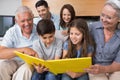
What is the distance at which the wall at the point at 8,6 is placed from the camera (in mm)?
3251

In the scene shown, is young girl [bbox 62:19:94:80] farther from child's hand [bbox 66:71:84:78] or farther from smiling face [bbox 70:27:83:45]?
child's hand [bbox 66:71:84:78]

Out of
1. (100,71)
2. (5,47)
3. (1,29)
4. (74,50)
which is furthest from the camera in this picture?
(1,29)

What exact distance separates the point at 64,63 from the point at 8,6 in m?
2.09

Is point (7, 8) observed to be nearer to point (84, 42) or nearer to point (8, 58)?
point (8, 58)

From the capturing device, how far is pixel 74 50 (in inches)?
66.9

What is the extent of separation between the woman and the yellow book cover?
→ 0.49ft

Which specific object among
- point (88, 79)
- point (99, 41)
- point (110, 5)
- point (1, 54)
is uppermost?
point (110, 5)

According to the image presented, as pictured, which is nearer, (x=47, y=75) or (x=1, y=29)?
(x=47, y=75)

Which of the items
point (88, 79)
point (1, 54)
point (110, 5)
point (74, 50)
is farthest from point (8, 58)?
point (110, 5)

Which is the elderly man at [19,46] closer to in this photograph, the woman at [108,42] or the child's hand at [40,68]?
the child's hand at [40,68]

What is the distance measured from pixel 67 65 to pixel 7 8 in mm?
2087

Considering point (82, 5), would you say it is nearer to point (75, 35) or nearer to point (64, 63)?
point (75, 35)

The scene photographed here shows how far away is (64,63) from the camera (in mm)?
1435

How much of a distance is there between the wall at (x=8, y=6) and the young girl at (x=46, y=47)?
1634mm
